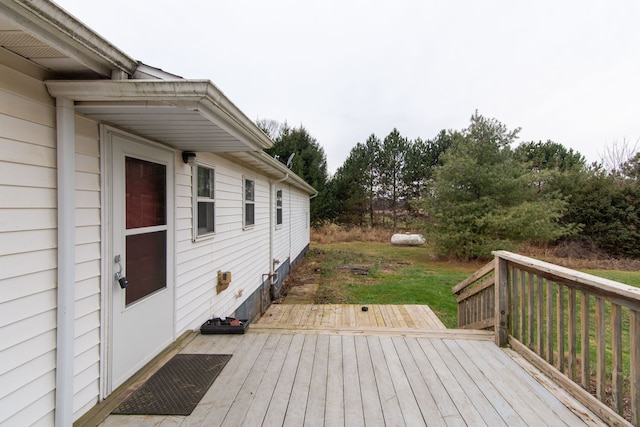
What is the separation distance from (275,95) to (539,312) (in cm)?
2065

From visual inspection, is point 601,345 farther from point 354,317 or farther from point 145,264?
point 354,317

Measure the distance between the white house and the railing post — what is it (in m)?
2.60

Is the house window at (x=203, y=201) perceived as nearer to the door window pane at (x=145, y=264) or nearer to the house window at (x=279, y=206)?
the door window pane at (x=145, y=264)

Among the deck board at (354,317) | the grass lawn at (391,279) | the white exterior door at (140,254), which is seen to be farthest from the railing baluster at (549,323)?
the white exterior door at (140,254)

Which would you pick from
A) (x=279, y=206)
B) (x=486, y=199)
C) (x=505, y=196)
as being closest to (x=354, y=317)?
(x=279, y=206)

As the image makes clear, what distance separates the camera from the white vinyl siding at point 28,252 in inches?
57.2

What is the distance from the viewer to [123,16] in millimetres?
5812

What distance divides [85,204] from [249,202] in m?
3.94

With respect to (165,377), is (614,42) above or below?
above

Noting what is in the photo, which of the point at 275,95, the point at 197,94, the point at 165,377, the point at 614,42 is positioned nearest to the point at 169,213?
the point at 165,377

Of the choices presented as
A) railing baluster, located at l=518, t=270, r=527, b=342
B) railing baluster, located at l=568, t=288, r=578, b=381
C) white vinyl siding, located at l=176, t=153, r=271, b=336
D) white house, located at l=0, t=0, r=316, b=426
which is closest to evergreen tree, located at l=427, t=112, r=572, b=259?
white vinyl siding, located at l=176, t=153, r=271, b=336

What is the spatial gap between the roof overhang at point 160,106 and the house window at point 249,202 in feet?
10.2

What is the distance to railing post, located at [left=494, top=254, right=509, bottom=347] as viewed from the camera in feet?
9.96

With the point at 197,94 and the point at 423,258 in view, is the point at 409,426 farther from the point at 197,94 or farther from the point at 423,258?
the point at 423,258
